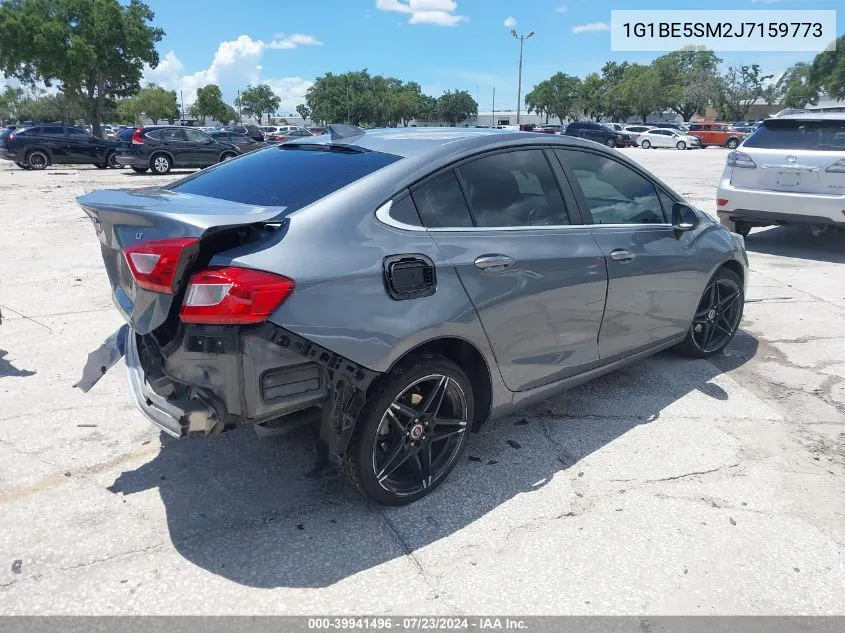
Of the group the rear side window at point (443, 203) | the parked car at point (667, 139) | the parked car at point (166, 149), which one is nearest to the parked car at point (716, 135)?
the parked car at point (667, 139)

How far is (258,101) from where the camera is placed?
11250 centimetres

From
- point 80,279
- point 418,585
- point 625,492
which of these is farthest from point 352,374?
point 80,279

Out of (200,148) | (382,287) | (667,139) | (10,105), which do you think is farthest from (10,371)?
(10,105)

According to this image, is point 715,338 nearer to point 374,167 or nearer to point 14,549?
point 374,167

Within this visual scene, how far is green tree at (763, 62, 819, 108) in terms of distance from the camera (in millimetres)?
75062

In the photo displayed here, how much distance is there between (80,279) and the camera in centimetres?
712

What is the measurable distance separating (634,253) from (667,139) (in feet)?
156

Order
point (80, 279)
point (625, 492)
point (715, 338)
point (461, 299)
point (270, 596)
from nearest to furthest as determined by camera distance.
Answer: point (270, 596) → point (461, 299) → point (625, 492) → point (715, 338) → point (80, 279)

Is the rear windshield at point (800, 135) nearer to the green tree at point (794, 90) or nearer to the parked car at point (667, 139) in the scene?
the parked car at point (667, 139)

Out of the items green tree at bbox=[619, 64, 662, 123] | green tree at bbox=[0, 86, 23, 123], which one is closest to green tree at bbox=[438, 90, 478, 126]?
green tree at bbox=[619, 64, 662, 123]

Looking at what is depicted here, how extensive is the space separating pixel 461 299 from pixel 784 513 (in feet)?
6.16

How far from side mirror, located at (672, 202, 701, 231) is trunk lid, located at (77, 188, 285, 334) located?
2752 millimetres

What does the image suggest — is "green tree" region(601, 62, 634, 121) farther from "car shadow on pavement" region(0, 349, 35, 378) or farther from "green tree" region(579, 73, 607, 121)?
"car shadow on pavement" region(0, 349, 35, 378)

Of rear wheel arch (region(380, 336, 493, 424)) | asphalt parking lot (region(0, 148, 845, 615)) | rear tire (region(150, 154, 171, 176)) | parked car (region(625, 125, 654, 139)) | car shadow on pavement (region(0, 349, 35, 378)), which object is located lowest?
asphalt parking lot (region(0, 148, 845, 615))
